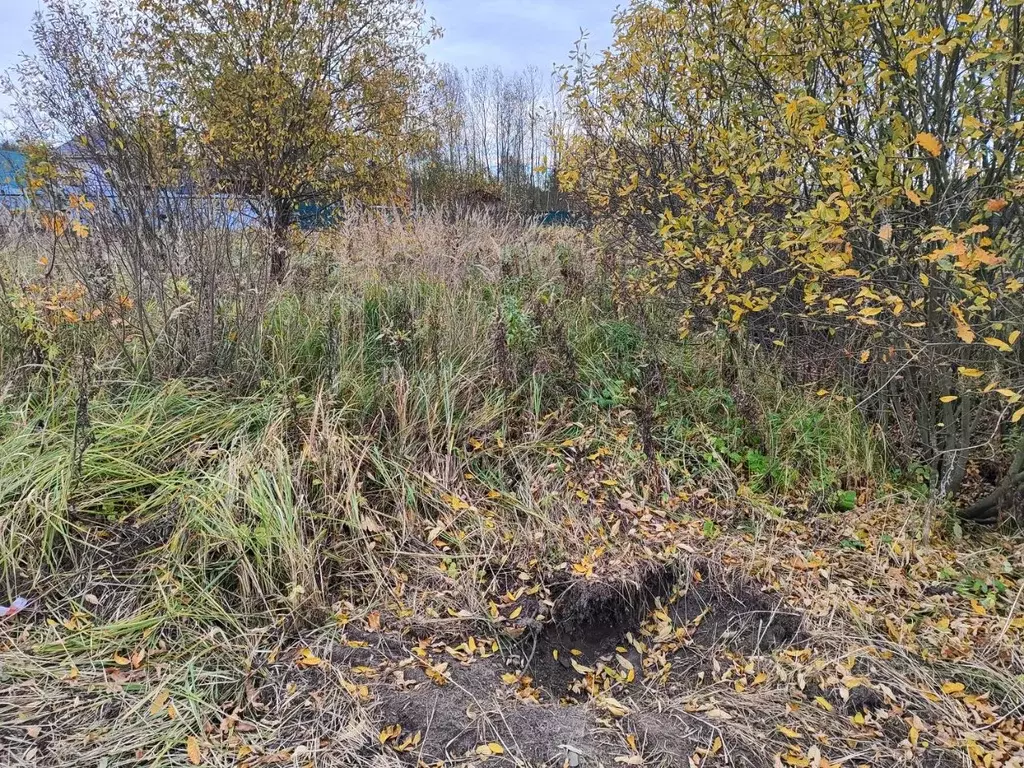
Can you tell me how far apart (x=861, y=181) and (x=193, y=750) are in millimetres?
3389

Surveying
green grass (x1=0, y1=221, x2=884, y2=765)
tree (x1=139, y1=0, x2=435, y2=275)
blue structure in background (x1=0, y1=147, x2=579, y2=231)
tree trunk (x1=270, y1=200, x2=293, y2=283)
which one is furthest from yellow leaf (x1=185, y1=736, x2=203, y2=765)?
tree (x1=139, y1=0, x2=435, y2=275)

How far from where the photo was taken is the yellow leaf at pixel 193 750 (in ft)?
5.61

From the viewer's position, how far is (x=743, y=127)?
3.33 meters

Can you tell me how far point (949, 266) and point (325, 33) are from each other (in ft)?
18.5

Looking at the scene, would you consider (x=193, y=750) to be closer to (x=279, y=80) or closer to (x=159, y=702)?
(x=159, y=702)

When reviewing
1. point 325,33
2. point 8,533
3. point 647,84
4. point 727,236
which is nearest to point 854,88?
point 727,236

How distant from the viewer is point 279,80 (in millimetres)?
5012

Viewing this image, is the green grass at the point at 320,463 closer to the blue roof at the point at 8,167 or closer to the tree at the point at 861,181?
the tree at the point at 861,181

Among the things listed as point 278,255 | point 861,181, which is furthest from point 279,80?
point 861,181

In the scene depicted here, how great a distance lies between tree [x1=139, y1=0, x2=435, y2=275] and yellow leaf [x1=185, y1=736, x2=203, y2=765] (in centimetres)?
394

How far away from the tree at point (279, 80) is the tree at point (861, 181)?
2.64 meters

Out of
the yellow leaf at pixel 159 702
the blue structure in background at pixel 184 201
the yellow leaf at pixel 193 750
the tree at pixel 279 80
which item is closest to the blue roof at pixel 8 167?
the blue structure in background at pixel 184 201

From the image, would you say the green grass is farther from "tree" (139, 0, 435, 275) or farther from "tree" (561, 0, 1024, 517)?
"tree" (139, 0, 435, 275)

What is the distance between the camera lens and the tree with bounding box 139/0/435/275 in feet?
16.7
